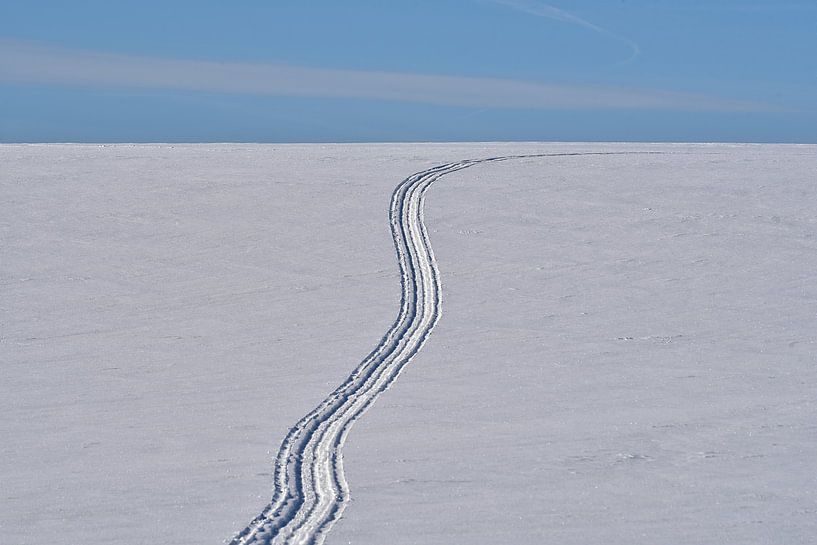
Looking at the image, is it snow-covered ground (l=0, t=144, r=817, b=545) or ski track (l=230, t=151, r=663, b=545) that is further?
snow-covered ground (l=0, t=144, r=817, b=545)

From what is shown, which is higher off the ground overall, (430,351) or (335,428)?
(430,351)

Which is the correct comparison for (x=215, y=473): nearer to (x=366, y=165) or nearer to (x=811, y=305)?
(x=811, y=305)

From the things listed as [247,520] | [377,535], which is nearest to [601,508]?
[377,535]

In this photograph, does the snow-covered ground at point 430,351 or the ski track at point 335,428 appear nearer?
the ski track at point 335,428

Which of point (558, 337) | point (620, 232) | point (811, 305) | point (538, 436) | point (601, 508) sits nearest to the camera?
point (601, 508)

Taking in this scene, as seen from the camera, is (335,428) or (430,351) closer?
(335,428)
